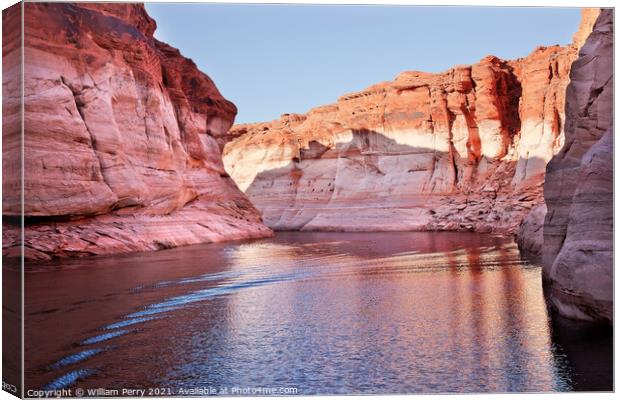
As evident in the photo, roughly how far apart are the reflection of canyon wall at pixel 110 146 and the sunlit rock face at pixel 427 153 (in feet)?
48.1

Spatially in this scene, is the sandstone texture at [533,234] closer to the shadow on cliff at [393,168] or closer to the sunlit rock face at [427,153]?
the sunlit rock face at [427,153]

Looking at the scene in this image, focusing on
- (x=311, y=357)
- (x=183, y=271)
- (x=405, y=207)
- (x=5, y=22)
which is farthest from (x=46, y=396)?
(x=405, y=207)

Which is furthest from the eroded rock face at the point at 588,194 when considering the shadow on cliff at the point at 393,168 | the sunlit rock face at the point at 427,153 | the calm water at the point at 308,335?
the shadow on cliff at the point at 393,168

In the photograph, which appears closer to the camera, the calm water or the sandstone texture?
the calm water

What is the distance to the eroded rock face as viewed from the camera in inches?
236

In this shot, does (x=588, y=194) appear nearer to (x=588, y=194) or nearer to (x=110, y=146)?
(x=588, y=194)

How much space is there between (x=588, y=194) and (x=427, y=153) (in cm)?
3468

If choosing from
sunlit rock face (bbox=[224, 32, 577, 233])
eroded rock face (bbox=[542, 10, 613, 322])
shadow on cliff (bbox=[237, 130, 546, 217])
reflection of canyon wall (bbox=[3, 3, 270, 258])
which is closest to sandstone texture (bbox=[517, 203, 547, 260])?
eroded rock face (bbox=[542, 10, 613, 322])

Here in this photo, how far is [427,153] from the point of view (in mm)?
40594

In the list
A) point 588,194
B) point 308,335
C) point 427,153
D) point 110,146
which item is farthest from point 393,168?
point 308,335

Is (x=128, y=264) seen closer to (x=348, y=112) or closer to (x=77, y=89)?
(x=77, y=89)

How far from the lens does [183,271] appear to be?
40.6ft

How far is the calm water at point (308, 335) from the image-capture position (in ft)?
16.6

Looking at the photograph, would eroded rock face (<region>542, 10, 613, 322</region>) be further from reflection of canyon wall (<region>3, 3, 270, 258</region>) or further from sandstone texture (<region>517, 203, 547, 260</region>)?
reflection of canyon wall (<region>3, 3, 270, 258</region>)
